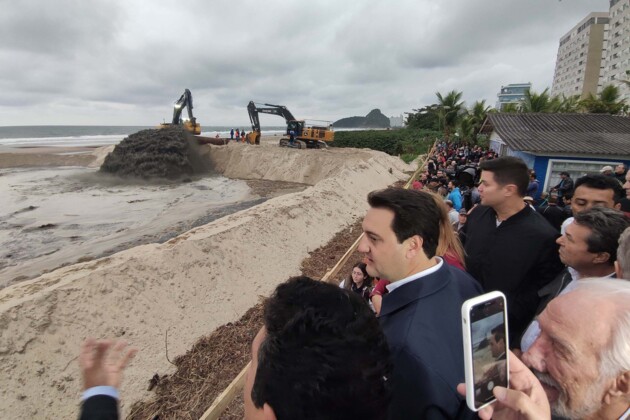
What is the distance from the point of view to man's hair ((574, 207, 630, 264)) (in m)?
2.19

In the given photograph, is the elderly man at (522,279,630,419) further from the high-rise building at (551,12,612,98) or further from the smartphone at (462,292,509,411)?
the high-rise building at (551,12,612,98)

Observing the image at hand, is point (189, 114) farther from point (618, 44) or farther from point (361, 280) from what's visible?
point (618, 44)

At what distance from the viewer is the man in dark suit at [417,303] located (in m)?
1.35

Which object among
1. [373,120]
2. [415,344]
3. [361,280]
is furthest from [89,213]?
[373,120]

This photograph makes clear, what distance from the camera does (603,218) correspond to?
2.27 meters

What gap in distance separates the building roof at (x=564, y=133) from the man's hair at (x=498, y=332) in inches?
469

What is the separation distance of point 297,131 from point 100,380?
88.6ft

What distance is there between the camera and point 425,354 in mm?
1367

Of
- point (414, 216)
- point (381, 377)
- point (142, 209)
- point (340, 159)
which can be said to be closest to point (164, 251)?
point (414, 216)

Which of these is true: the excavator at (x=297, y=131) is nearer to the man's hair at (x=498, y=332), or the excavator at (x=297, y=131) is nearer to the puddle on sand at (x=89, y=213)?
the puddle on sand at (x=89, y=213)

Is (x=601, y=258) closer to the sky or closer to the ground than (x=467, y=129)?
closer to the ground

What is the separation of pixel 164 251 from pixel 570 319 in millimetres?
6316

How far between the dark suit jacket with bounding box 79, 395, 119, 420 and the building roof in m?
12.5

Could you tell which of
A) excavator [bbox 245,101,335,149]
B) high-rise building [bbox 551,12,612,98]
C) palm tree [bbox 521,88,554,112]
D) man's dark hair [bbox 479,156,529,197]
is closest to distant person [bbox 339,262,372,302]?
man's dark hair [bbox 479,156,529,197]
